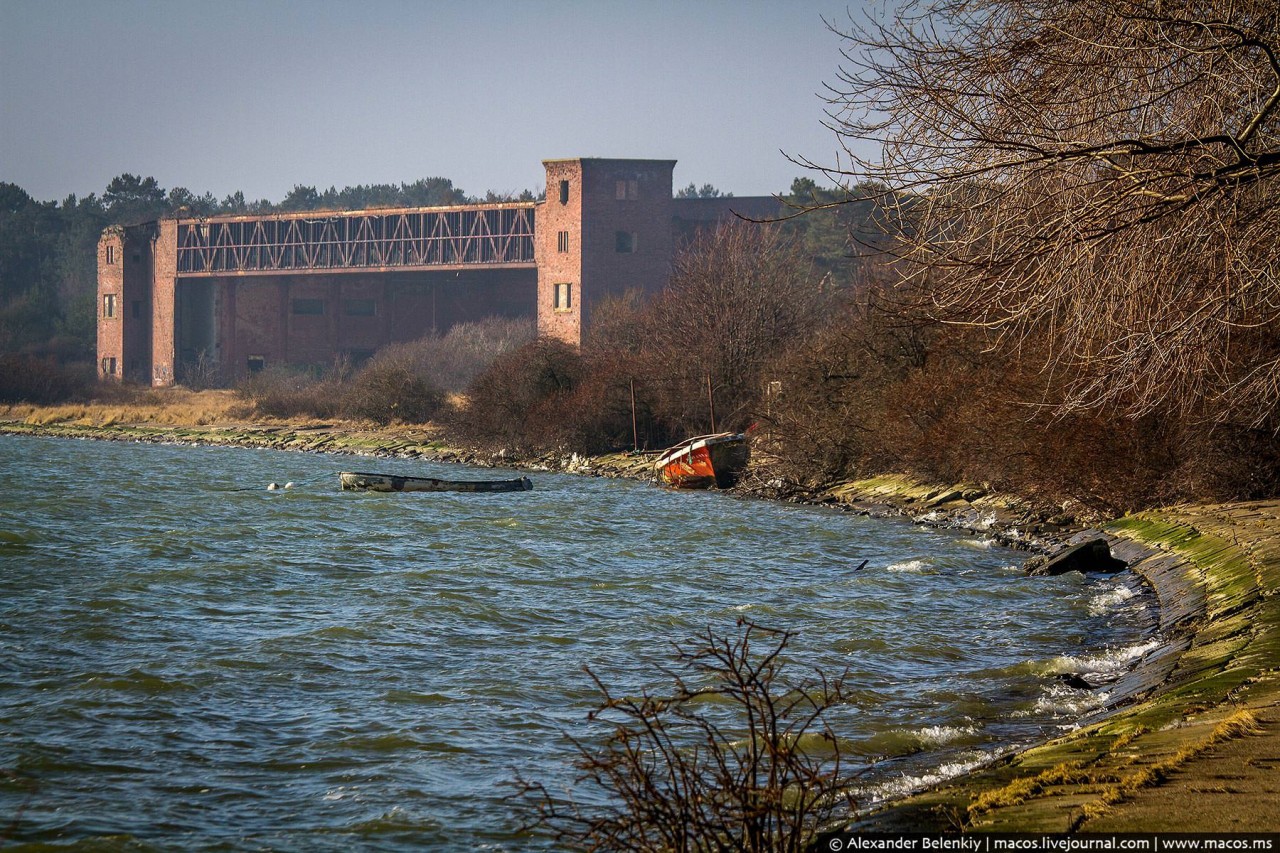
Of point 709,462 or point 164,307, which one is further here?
point 164,307

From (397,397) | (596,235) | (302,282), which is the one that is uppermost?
(596,235)

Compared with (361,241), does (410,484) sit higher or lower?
lower

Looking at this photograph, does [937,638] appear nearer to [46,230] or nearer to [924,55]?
[924,55]

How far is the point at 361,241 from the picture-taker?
72.5 metres

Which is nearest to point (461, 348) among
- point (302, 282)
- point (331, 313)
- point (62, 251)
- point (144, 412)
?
point (331, 313)

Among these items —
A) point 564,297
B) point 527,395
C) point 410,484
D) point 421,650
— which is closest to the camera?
point 421,650

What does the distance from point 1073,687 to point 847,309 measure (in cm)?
2567

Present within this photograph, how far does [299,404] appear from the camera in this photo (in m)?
64.5

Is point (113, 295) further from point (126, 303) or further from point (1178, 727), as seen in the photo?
point (1178, 727)

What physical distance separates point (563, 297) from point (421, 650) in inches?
1999

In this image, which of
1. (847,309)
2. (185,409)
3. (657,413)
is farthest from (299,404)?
(847,309)

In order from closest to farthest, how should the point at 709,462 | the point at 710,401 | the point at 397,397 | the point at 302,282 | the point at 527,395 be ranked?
the point at 709,462
the point at 710,401
the point at 527,395
the point at 397,397
the point at 302,282

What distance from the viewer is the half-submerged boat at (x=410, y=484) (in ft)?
112

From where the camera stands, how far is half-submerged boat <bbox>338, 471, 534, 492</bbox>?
34.2 metres
